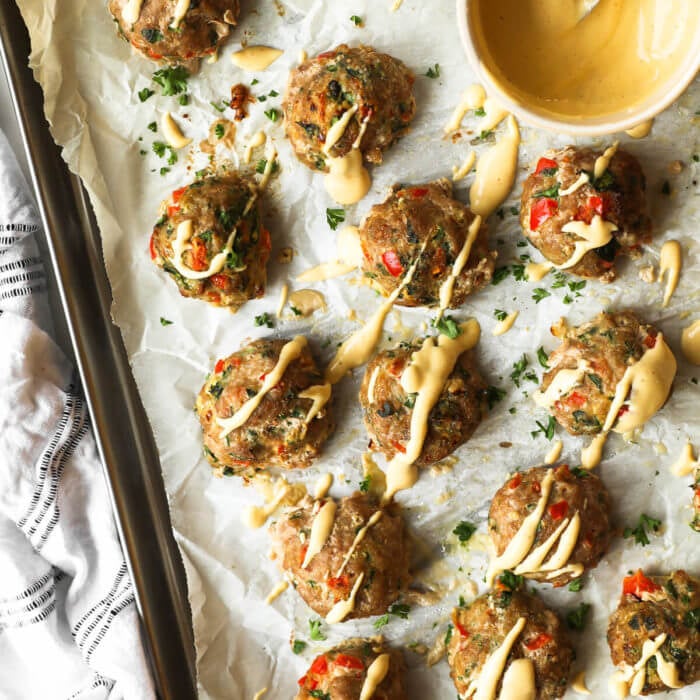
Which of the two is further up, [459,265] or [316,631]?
[459,265]

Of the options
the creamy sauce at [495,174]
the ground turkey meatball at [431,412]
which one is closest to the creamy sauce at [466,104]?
the creamy sauce at [495,174]

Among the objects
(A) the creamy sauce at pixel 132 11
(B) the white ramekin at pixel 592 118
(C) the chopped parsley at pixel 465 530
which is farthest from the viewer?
(C) the chopped parsley at pixel 465 530

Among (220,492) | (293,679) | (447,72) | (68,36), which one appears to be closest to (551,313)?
(447,72)

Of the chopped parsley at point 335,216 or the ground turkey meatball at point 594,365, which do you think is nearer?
the ground turkey meatball at point 594,365

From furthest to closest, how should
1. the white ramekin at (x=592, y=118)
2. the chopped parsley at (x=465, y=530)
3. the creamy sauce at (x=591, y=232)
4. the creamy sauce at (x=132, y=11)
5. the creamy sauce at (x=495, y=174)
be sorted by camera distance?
1. the chopped parsley at (x=465, y=530)
2. the creamy sauce at (x=495, y=174)
3. the creamy sauce at (x=132, y=11)
4. the creamy sauce at (x=591, y=232)
5. the white ramekin at (x=592, y=118)

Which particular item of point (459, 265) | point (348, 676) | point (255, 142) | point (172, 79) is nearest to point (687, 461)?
point (459, 265)

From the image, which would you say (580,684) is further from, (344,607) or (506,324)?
(506,324)

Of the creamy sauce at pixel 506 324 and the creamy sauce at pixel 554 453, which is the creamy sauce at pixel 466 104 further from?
the creamy sauce at pixel 554 453
